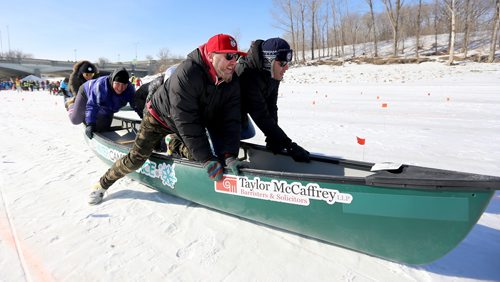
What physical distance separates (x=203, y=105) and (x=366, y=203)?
1.73m

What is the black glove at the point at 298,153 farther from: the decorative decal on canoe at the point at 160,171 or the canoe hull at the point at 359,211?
the decorative decal on canoe at the point at 160,171

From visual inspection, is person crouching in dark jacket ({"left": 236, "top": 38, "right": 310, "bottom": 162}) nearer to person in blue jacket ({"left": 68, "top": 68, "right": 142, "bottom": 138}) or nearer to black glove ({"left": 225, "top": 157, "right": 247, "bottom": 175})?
black glove ({"left": 225, "top": 157, "right": 247, "bottom": 175})

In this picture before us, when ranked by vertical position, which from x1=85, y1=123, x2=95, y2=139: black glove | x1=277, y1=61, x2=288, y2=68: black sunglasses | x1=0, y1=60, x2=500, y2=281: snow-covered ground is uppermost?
x1=277, y1=61, x2=288, y2=68: black sunglasses

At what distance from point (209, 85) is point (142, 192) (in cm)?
190

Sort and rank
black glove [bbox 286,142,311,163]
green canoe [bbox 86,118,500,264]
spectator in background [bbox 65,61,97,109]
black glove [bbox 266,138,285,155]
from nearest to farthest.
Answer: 1. green canoe [bbox 86,118,500,264]
2. black glove [bbox 286,142,311,163]
3. black glove [bbox 266,138,285,155]
4. spectator in background [bbox 65,61,97,109]

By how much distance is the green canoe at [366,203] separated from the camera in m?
1.93

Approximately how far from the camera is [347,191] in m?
2.21

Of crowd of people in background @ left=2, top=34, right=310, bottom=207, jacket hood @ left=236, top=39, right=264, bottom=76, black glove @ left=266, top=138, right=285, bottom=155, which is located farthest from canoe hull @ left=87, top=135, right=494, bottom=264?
jacket hood @ left=236, top=39, right=264, bottom=76

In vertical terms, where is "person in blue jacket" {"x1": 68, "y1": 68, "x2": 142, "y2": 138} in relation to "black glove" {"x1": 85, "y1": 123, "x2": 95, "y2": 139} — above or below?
above

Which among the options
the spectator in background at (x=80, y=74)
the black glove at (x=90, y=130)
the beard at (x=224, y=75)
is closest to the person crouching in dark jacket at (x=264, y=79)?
the beard at (x=224, y=75)

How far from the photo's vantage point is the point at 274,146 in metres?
3.66

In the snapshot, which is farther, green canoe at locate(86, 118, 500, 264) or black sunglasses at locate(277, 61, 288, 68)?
black sunglasses at locate(277, 61, 288, 68)

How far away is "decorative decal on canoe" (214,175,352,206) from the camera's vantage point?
7.57 feet

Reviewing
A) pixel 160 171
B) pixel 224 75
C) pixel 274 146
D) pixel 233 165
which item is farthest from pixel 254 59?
pixel 160 171
